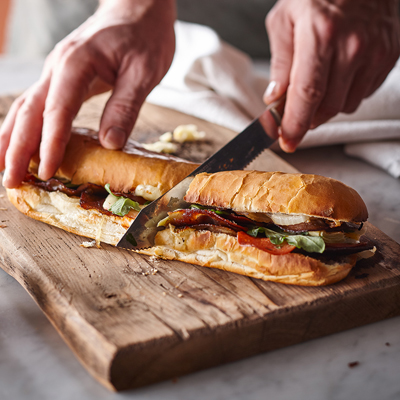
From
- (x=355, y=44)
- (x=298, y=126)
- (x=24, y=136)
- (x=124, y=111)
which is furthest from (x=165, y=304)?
(x=355, y=44)

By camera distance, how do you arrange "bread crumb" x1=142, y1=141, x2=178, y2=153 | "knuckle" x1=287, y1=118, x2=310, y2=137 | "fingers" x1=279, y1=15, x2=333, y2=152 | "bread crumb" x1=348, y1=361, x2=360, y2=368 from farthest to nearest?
1. "bread crumb" x1=142, y1=141, x2=178, y2=153
2. "knuckle" x1=287, y1=118, x2=310, y2=137
3. "fingers" x1=279, y1=15, x2=333, y2=152
4. "bread crumb" x1=348, y1=361, x2=360, y2=368

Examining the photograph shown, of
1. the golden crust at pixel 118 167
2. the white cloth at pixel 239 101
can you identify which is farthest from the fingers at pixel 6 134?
the white cloth at pixel 239 101

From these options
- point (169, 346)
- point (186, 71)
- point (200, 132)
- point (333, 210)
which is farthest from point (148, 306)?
point (186, 71)

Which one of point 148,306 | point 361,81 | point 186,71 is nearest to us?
point 148,306

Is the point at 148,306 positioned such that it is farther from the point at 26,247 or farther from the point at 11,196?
the point at 11,196

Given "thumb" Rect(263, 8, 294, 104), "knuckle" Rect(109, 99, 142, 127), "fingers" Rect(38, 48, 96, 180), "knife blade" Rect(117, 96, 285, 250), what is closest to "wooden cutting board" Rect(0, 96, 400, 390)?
"knife blade" Rect(117, 96, 285, 250)

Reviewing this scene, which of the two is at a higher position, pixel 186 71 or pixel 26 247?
pixel 186 71

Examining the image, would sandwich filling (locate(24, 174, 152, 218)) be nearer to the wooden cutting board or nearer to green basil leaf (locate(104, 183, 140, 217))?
green basil leaf (locate(104, 183, 140, 217))
